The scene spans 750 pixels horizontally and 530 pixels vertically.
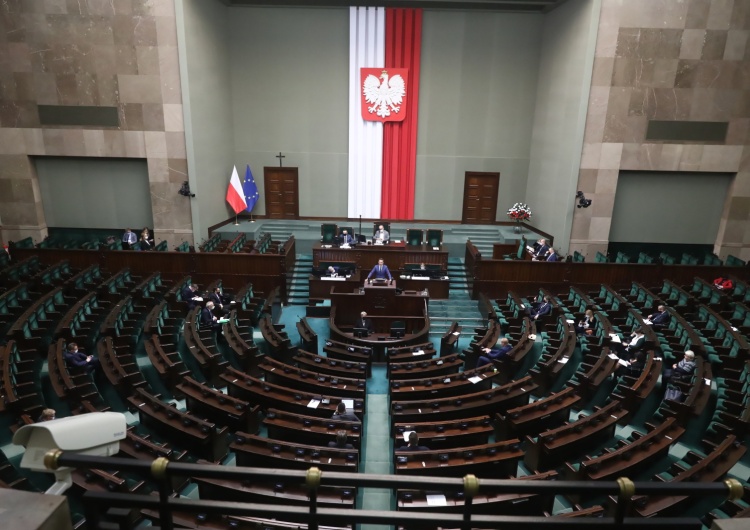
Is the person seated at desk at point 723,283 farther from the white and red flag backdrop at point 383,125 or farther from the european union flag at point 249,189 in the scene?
the european union flag at point 249,189

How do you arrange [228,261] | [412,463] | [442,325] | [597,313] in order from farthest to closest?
1. [228,261]
2. [442,325]
3. [597,313]
4. [412,463]

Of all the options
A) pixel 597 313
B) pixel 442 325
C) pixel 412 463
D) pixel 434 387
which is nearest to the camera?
pixel 412 463

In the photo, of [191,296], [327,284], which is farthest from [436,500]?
[327,284]

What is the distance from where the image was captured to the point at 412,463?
222 inches

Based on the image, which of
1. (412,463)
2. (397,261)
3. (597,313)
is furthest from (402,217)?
(412,463)

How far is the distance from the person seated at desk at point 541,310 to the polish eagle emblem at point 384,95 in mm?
9281

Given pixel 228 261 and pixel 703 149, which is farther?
pixel 703 149

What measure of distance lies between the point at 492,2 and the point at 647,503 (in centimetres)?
1544

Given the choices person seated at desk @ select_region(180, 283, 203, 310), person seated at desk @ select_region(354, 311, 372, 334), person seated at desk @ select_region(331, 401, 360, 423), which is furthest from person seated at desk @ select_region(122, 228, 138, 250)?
person seated at desk @ select_region(331, 401, 360, 423)

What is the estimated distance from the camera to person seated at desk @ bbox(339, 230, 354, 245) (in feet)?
46.5

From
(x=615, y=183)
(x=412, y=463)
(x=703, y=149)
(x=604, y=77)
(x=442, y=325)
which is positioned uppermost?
(x=604, y=77)

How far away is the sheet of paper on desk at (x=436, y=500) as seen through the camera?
4797 millimetres

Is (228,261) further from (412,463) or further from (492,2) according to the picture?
(492,2)

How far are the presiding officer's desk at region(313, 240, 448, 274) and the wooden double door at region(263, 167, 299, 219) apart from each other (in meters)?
5.29
